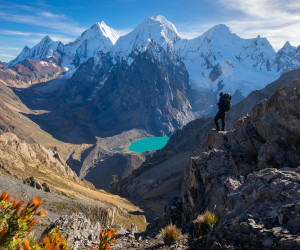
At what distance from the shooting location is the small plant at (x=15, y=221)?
358 cm

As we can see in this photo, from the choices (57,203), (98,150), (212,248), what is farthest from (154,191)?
(98,150)

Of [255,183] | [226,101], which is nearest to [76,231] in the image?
[255,183]

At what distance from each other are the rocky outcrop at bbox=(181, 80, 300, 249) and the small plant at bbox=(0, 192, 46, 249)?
3476mm

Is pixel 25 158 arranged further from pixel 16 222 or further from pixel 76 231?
pixel 16 222

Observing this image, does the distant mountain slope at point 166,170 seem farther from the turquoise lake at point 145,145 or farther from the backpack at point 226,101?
the turquoise lake at point 145,145

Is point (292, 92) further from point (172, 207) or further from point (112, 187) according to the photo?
point (112, 187)

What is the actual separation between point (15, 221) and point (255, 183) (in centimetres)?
553

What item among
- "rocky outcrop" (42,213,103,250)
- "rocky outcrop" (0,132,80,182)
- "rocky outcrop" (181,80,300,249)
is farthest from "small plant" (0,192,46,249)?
"rocky outcrop" (0,132,80,182)

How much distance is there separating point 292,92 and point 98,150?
142665 millimetres

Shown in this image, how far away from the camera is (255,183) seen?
7.07m

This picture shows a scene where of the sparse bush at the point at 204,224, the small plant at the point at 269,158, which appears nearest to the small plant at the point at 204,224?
the sparse bush at the point at 204,224

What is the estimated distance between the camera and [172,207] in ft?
39.9

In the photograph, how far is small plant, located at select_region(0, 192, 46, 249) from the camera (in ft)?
11.8

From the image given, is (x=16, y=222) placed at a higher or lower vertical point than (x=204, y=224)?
higher
